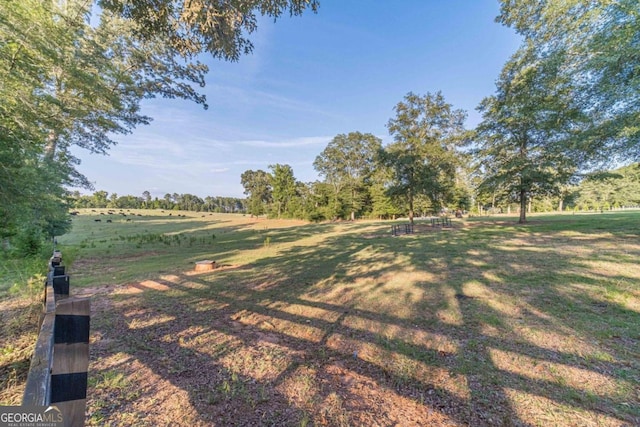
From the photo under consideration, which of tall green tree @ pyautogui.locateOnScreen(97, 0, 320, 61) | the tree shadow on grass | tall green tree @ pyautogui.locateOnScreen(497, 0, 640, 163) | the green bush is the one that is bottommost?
the tree shadow on grass

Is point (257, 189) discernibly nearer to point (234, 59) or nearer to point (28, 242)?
point (28, 242)

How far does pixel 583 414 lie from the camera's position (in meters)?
2.14

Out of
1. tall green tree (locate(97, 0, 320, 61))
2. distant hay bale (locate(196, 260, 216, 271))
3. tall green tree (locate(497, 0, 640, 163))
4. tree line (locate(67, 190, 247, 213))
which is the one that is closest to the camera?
tall green tree (locate(97, 0, 320, 61))

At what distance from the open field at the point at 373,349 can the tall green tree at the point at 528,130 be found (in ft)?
36.2

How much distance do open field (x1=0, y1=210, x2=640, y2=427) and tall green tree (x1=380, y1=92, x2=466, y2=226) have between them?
13898 mm

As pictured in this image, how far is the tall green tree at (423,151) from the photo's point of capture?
64.6 ft

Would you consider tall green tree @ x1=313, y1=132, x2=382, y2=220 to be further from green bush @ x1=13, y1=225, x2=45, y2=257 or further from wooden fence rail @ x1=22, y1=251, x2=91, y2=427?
wooden fence rail @ x1=22, y1=251, x2=91, y2=427

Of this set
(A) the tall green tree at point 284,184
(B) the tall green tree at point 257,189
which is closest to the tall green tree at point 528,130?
(A) the tall green tree at point 284,184

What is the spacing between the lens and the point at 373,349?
3.26 m

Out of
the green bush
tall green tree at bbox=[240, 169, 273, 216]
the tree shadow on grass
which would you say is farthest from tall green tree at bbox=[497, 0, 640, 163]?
tall green tree at bbox=[240, 169, 273, 216]

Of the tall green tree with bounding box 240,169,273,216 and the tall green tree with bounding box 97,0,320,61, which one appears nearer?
the tall green tree with bounding box 97,0,320,61

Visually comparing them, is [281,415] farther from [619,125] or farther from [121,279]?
[619,125]

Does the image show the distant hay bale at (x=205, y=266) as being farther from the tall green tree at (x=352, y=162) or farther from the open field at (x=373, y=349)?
the tall green tree at (x=352, y=162)

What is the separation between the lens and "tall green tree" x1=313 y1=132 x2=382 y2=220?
4025cm
